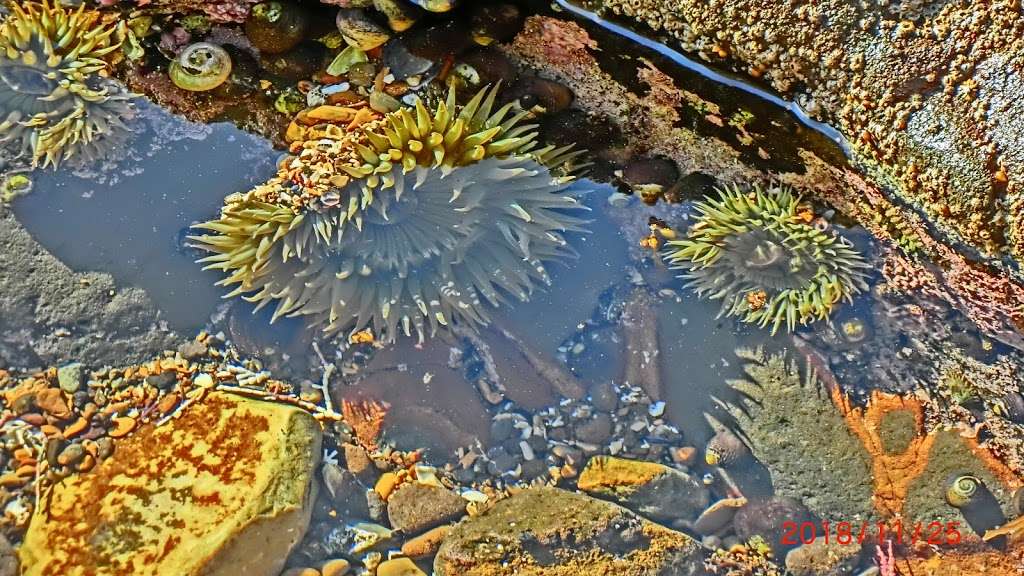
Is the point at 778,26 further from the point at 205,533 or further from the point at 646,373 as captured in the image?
the point at 205,533

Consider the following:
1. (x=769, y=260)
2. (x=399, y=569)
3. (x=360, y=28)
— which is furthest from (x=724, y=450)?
(x=360, y=28)

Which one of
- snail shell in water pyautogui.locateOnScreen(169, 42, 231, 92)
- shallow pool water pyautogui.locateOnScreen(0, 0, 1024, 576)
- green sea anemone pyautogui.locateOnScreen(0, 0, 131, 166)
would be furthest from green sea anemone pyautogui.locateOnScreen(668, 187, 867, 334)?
green sea anemone pyautogui.locateOnScreen(0, 0, 131, 166)

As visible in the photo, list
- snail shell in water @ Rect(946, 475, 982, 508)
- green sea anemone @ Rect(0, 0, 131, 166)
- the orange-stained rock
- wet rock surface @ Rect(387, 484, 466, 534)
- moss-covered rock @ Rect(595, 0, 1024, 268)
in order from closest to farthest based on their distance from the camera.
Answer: moss-covered rock @ Rect(595, 0, 1024, 268) < the orange-stained rock < snail shell in water @ Rect(946, 475, 982, 508) < wet rock surface @ Rect(387, 484, 466, 534) < green sea anemone @ Rect(0, 0, 131, 166)

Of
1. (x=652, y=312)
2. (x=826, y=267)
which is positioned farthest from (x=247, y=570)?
(x=826, y=267)

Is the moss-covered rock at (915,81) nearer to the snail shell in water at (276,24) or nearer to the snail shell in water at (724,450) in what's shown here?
the snail shell in water at (724,450)

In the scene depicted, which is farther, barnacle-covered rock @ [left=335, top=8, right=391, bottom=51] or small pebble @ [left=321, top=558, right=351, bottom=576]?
barnacle-covered rock @ [left=335, top=8, right=391, bottom=51]

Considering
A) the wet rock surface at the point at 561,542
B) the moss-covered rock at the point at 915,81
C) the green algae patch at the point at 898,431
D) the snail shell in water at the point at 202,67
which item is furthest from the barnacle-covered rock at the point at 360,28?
the green algae patch at the point at 898,431

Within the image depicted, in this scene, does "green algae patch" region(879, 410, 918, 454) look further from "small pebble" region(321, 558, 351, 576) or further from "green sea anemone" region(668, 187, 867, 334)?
"small pebble" region(321, 558, 351, 576)
